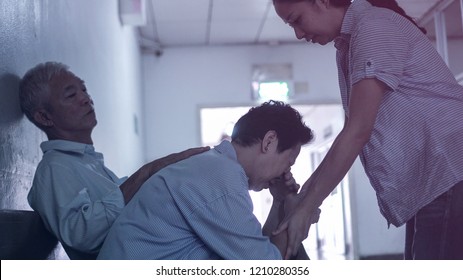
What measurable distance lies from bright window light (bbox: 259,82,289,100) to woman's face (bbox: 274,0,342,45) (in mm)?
3681

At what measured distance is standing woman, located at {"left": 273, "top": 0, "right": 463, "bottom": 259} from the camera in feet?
3.30

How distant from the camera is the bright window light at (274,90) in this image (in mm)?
4820

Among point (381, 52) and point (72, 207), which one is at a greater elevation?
point (381, 52)

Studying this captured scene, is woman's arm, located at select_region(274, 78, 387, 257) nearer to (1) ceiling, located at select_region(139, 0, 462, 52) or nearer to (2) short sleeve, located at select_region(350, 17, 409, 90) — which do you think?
(2) short sleeve, located at select_region(350, 17, 409, 90)

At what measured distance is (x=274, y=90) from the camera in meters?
4.82

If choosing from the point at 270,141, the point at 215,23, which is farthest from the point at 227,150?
the point at 215,23

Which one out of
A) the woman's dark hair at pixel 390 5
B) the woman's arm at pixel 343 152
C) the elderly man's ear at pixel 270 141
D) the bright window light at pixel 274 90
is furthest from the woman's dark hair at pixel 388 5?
the bright window light at pixel 274 90

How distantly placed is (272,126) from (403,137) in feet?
0.74

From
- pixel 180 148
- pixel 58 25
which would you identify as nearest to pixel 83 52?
pixel 58 25

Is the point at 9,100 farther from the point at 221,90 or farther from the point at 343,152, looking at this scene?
the point at 221,90

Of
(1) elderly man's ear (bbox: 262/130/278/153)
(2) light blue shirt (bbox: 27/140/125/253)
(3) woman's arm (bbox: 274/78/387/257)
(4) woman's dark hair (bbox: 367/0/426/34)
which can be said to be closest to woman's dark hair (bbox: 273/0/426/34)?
(4) woman's dark hair (bbox: 367/0/426/34)

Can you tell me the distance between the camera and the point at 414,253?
1.05 meters

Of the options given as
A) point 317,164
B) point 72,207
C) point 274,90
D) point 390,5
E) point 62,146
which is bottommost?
point 317,164
